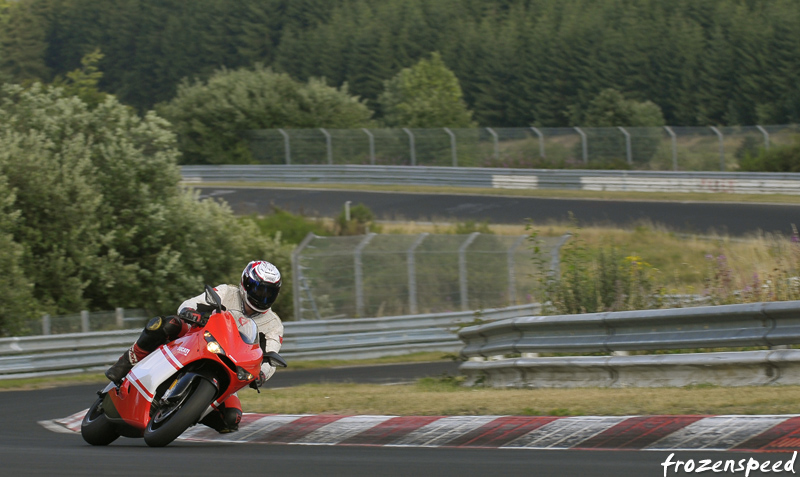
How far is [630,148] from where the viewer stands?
3988cm

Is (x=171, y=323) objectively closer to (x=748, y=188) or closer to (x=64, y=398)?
(x=64, y=398)

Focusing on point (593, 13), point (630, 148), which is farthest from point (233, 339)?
point (593, 13)

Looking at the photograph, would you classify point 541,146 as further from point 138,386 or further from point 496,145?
point 138,386

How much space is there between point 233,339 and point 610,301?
20.7ft

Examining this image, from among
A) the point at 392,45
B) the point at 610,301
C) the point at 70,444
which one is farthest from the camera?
the point at 392,45

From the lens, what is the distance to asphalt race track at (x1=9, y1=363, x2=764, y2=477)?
18.4ft

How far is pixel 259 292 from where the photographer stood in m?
7.49

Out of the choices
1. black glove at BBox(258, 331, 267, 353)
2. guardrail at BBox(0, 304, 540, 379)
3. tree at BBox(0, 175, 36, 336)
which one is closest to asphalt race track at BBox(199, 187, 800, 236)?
guardrail at BBox(0, 304, 540, 379)

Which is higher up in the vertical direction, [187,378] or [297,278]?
[187,378]

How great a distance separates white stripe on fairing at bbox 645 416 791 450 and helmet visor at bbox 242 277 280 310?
114 inches

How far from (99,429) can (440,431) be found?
2.52 m

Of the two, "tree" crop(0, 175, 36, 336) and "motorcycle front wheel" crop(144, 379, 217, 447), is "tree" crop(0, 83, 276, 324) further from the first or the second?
"motorcycle front wheel" crop(144, 379, 217, 447)

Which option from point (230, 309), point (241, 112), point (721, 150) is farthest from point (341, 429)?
point (241, 112)

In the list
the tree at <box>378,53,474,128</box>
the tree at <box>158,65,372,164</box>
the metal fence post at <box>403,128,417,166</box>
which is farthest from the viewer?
the tree at <box>378,53,474,128</box>
